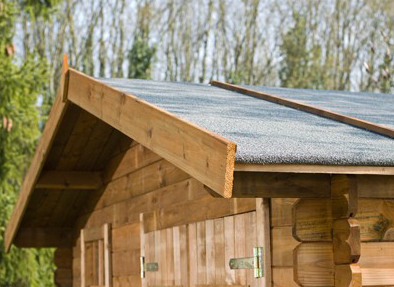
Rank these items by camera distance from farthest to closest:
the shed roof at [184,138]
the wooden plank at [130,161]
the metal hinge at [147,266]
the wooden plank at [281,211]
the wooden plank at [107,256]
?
the wooden plank at [107,256] → the wooden plank at [130,161] → the metal hinge at [147,266] → the wooden plank at [281,211] → the shed roof at [184,138]

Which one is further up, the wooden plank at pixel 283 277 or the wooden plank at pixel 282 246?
the wooden plank at pixel 282 246

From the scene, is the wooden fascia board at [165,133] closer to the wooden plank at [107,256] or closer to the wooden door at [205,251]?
the wooden door at [205,251]

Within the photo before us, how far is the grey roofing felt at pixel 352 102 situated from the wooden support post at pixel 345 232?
45.8 inches

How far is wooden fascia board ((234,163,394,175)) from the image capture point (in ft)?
15.7

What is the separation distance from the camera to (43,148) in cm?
876

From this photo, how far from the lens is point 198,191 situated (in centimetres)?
697

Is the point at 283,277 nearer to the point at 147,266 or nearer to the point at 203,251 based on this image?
the point at 203,251

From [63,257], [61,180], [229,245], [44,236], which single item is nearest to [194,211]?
[229,245]

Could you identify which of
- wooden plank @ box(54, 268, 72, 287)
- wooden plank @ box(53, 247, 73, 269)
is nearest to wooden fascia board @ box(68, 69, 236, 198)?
wooden plank @ box(53, 247, 73, 269)

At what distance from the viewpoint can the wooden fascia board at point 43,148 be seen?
8.02 meters

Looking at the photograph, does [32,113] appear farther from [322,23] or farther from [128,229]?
[322,23]

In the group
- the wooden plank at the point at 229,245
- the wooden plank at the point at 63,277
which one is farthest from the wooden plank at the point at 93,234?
the wooden plank at the point at 229,245

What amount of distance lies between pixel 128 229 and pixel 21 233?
2.87 metres

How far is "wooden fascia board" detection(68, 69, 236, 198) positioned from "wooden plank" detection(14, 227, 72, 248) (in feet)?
11.7
